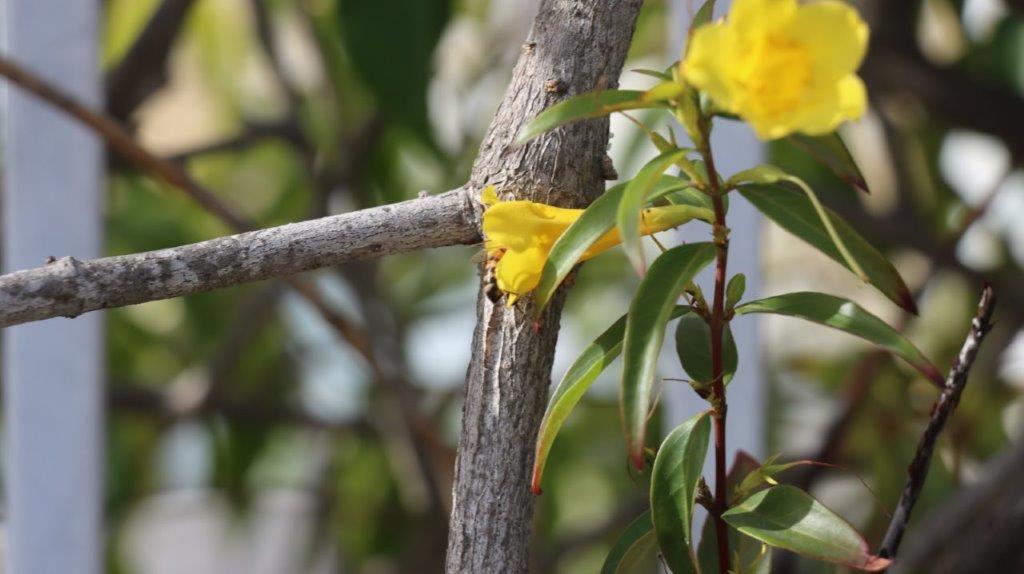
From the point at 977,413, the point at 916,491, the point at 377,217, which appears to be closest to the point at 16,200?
the point at 377,217

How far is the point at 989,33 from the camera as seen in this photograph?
1.27m

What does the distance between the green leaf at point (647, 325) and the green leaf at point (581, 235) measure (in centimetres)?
2

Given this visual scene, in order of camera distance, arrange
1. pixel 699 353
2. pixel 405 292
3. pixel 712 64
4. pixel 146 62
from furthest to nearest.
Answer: pixel 405 292 → pixel 146 62 → pixel 699 353 → pixel 712 64

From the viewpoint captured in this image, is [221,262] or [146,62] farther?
[146,62]

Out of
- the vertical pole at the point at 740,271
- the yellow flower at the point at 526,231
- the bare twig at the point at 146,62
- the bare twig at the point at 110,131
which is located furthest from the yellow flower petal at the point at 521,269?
the bare twig at the point at 146,62

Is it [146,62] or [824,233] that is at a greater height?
[146,62]

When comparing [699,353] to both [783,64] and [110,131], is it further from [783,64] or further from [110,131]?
[110,131]

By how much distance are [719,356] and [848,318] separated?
5 cm

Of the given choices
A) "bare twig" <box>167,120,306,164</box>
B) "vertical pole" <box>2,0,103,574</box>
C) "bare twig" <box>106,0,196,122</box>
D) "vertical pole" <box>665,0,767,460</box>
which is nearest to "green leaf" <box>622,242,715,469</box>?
"vertical pole" <box>665,0,767,460</box>

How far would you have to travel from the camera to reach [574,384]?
1.11 ft

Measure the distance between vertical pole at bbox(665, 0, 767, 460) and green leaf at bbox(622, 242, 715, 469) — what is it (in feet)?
0.95

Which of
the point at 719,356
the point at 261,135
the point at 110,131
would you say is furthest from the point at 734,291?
the point at 261,135

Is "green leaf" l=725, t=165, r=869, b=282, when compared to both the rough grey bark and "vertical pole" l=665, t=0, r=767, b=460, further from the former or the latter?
"vertical pole" l=665, t=0, r=767, b=460

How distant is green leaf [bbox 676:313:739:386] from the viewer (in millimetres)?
382
